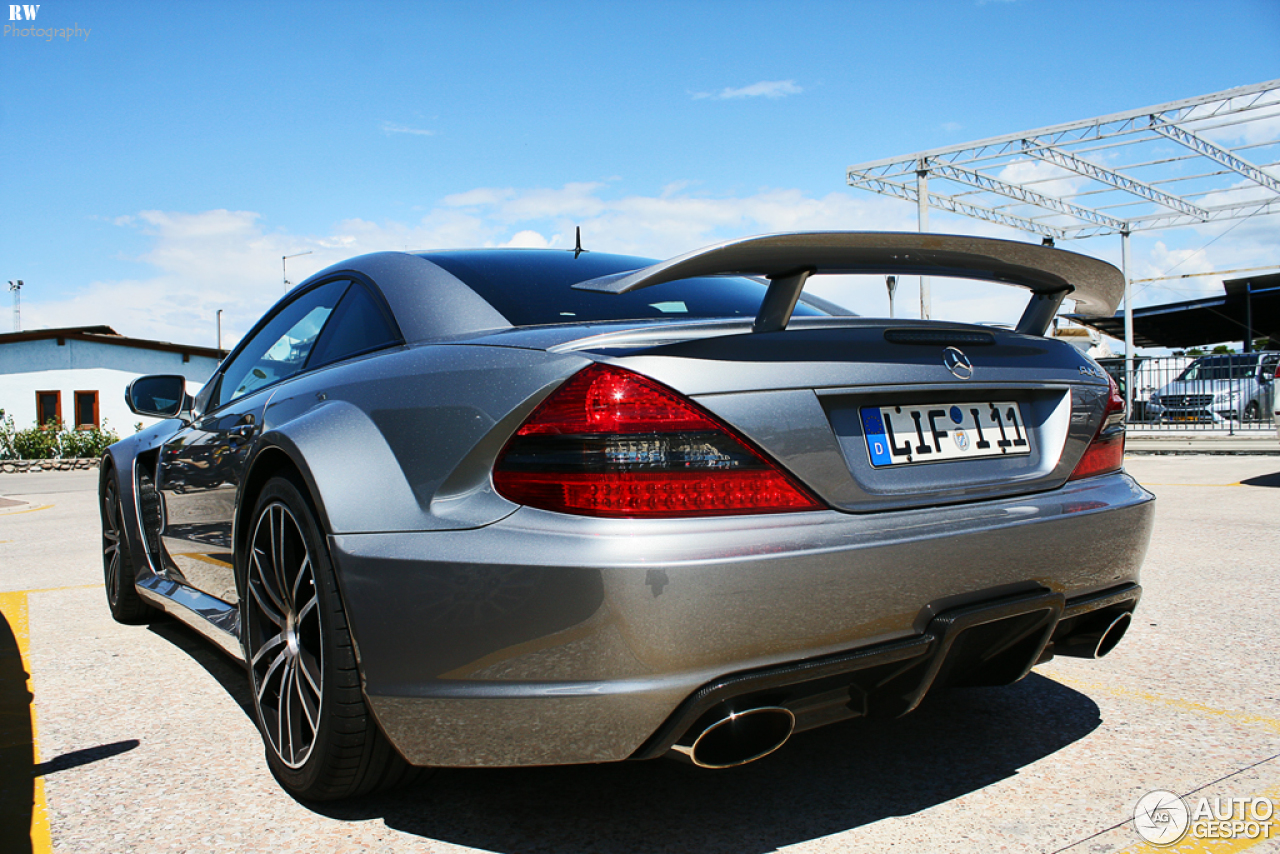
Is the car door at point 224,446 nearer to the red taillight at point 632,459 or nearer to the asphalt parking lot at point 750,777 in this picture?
the asphalt parking lot at point 750,777

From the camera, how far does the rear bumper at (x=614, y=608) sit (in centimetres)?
160

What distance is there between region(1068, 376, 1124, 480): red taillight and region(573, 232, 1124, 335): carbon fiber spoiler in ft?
0.82

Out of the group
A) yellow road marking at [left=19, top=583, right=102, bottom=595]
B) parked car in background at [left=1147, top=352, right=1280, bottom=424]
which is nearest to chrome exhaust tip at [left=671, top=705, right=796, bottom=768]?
yellow road marking at [left=19, top=583, right=102, bottom=595]

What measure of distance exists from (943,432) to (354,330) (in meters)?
1.57

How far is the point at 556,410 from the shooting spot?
5.60 feet

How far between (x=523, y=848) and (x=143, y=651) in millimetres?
2394

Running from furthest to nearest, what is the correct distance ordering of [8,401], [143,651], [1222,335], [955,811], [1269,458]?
[1222,335] < [8,401] < [1269,458] < [143,651] < [955,811]

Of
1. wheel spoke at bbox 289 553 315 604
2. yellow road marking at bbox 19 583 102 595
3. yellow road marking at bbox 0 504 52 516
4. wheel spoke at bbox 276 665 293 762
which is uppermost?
wheel spoke at bbox 289 553 315 604

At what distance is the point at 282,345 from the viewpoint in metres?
3.16

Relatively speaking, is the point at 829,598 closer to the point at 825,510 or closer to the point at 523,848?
the point at 825,510

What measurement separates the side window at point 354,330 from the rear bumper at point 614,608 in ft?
2.22

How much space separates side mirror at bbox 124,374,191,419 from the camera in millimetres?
3793

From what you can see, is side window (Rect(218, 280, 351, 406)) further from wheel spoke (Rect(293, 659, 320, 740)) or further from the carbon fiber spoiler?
the carbon fiber spoiler

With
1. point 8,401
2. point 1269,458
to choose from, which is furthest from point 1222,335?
Answer: point 8,401
